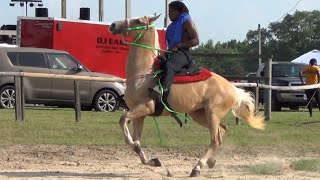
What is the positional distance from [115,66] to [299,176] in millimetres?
15910

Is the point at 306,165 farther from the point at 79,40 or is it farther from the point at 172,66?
the point at 79,40

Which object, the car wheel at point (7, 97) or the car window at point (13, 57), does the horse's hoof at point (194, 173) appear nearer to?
the car wheel at point (7, 97)

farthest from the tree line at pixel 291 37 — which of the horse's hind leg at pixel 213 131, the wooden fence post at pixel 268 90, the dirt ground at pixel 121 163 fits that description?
the horse's hind leg at pixel 213 131

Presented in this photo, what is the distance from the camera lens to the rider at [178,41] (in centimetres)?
952

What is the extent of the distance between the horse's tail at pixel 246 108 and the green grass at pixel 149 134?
6.96ft

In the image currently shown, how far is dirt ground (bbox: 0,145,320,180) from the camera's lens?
379 inches

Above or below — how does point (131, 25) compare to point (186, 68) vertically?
above

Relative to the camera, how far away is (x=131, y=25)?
9.66 m

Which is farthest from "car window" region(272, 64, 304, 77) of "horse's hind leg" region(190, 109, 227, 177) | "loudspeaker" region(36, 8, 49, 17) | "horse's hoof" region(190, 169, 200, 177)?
"horse's hoof" region(190, 169, 200, 177)

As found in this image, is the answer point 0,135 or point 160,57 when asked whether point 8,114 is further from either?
point 160,57

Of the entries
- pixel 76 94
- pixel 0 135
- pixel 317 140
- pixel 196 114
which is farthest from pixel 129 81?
pixel 76 94

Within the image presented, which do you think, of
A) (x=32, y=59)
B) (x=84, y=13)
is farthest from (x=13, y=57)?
(x=84, y=13)

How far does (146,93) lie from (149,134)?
Result: 4510 millimetres

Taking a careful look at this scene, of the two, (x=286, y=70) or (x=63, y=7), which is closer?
(x=286, y=70)
